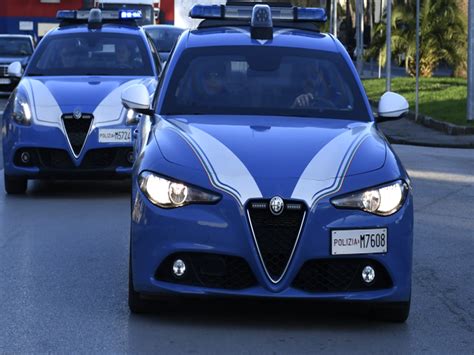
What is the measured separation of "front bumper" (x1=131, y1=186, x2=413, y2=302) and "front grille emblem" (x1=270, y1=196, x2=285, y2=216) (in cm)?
14

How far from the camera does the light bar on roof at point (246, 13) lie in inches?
393

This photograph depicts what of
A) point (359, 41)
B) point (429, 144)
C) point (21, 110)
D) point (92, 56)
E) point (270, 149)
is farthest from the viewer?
point (359, 41)

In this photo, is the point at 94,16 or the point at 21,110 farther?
the point at 94,16

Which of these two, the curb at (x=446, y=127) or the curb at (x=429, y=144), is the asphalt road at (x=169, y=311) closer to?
the curb at (x=429, y=144)

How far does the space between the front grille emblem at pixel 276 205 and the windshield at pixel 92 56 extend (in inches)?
301

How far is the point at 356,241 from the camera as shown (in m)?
7.35

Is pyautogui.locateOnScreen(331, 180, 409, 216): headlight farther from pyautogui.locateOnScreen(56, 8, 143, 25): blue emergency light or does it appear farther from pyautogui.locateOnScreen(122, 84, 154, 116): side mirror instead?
pyautogui.locateOnScreen(56, 8, 143, 25): blue emergency light

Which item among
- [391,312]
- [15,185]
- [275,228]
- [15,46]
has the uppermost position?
[275,228]

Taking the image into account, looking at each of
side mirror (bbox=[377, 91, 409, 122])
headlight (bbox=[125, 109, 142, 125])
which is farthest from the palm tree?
side mirror (bbox=[377, 91, 409, 122])

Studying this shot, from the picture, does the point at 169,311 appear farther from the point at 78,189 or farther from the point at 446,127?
the point at 446,127

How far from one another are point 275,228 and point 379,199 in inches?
23.1

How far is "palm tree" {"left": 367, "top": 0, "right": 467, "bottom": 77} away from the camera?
3922 centimetres

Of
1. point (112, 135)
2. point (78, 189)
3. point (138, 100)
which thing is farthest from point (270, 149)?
point (78, 189)

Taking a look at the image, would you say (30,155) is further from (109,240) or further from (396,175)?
(396,175)
